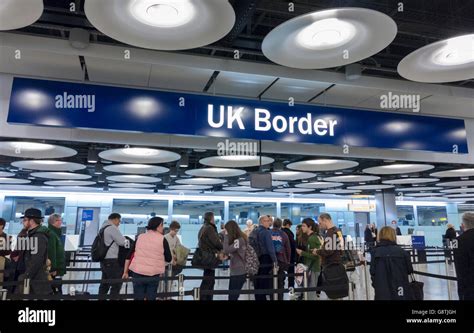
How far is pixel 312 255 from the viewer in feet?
20.4

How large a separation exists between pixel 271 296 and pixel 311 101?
432 cm

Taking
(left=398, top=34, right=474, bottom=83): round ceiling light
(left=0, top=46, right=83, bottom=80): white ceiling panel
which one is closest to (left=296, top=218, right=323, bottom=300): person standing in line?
(left=398, top=34, right=474, bottom=83): round ceiling light

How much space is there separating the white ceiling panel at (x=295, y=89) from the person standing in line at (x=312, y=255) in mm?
2730

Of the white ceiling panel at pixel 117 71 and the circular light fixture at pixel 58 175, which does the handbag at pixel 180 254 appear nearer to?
the white ceiling panel at pixel 117 71

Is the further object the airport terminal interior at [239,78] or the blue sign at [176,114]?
the blue sign at [176,114]

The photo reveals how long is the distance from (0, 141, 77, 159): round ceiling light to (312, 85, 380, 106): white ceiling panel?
6.15 meters

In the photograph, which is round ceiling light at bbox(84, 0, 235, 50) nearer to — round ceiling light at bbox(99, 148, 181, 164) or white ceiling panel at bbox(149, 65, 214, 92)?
white ceiling panel at bbox(149, 65, 214, 92)

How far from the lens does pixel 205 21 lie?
3.64 meters

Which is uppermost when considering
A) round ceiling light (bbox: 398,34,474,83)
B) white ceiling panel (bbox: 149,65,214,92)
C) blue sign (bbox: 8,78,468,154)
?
white ceiling panel (bbox: 149,65,214,92)

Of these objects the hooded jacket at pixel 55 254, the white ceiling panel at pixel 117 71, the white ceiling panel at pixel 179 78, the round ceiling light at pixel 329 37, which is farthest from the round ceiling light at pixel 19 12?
the hooded jacket at pixel 55 254

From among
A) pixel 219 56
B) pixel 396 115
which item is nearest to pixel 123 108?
pixel 219 56

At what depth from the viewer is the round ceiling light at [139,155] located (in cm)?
849

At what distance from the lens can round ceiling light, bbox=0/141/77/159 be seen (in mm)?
7777

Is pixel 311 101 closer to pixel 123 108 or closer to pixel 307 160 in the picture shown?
pixel 307 160
